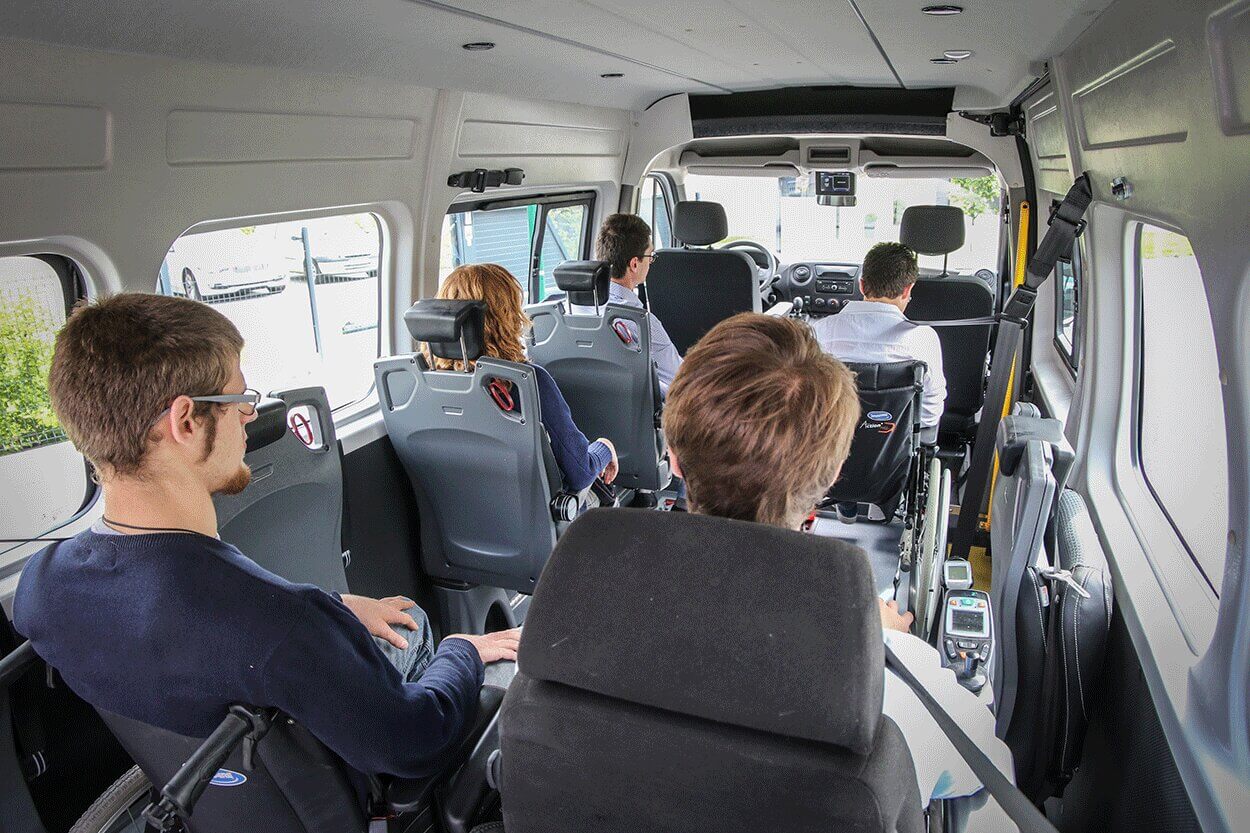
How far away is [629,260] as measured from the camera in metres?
5.52

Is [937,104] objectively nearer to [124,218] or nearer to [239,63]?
[239,63]

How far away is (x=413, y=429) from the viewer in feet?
11.6

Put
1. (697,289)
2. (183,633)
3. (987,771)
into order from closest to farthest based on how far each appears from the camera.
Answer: (987,771)
(183,633)
(697,289)

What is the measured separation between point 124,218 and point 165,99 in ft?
1.28

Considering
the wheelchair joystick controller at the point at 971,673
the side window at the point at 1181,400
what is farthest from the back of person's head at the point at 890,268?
the wheelchair joystick controller at the point at 971,673

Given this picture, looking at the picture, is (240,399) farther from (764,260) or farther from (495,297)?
(764,260)

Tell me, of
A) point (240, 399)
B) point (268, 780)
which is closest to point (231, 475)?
point (240, 399)

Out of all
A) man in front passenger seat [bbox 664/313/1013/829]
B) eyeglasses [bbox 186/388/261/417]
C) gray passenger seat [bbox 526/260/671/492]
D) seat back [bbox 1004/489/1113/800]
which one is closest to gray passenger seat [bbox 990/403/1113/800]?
seat back [bbox 1004/489/1113/800]

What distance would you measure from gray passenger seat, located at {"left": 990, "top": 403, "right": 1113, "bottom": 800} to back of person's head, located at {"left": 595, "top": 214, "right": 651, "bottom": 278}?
337 centimetres

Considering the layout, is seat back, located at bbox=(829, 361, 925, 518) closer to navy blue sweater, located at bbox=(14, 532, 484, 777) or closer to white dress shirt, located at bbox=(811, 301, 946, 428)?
white dress shirt, located at bbox=(811, 301, 946, 428)

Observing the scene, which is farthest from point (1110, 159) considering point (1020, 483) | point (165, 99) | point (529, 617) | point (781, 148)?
point (781, 148)

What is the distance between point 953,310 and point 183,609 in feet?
17.4

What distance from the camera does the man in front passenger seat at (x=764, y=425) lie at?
4.71ft

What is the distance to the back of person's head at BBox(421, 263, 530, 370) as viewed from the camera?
11.9 ft
